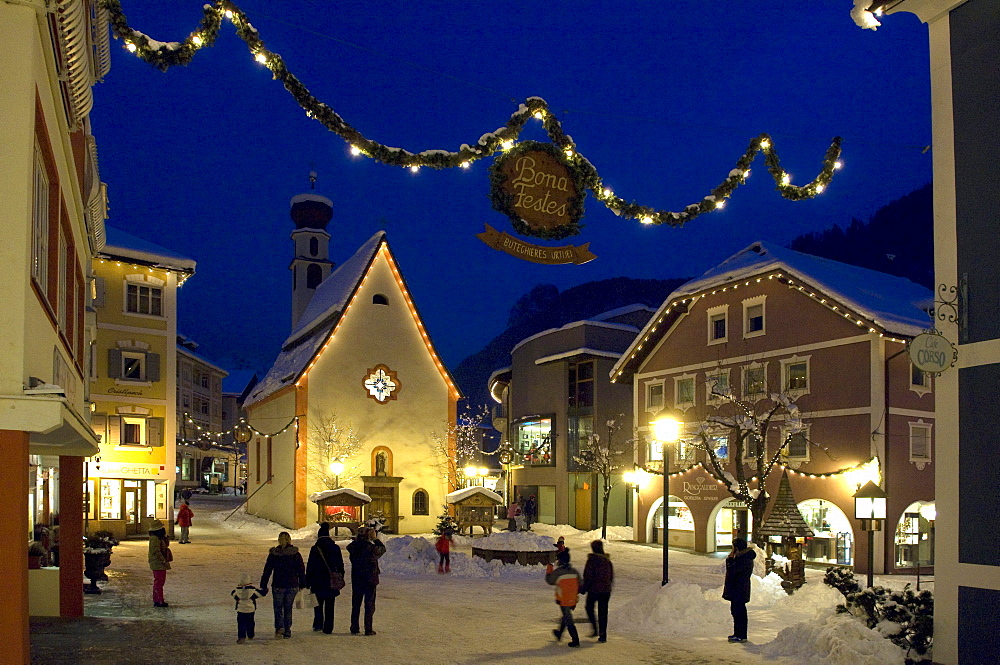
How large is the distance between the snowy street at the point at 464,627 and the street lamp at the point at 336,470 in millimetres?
13970

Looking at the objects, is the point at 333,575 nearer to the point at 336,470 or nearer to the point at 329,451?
the point at 336,470

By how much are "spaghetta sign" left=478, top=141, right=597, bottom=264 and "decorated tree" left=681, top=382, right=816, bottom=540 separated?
16.4m

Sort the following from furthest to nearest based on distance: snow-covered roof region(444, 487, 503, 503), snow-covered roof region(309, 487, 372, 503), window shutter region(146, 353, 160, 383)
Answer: window shutter region(146, 353, 160, 383) < snow-covered roof region(309, 487, 372, 503) < snow-covered roof region(444, 487, 503, 503)

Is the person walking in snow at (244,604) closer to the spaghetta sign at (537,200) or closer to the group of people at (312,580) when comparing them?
the group of people at (312,580)

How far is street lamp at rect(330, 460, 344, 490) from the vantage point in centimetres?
3650

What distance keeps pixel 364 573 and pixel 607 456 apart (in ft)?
87.0

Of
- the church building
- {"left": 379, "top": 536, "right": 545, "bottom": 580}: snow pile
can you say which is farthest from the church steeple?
{"left": 379, "top": 536, "right": 545, "bottom": 580}: snow pile

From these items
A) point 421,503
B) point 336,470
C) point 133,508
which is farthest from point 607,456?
point 133,508

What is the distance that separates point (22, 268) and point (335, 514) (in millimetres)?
27647

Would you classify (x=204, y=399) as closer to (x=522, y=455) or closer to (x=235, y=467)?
(x=235, y=467)

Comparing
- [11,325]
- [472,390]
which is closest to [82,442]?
[11,325]

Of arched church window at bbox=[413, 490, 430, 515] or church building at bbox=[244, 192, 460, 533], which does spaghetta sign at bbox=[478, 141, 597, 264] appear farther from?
arched church window at bbox=[413, 490, 430, 515]

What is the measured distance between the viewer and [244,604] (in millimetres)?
12305

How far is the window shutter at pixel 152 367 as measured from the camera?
3359cm
